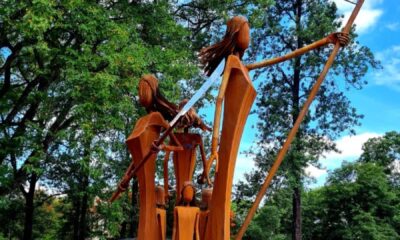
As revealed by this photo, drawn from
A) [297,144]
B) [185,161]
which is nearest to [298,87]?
[297,144]

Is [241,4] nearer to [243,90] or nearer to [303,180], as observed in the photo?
[303,180]

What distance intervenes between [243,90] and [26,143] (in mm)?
5973

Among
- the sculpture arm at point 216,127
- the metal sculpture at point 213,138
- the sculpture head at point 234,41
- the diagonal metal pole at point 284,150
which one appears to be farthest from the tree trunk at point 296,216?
the sculpture arm at point 216,127

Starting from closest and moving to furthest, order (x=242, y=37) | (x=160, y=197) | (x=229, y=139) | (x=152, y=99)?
(x=229, y=139), (x=242, y=37), (x=160, y=197), (x=152, y=99)

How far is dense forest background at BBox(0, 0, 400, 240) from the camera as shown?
812 cm

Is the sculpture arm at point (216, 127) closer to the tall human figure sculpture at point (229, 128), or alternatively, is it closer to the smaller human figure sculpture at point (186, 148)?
the tall human figure sculpture at point (229, 128)

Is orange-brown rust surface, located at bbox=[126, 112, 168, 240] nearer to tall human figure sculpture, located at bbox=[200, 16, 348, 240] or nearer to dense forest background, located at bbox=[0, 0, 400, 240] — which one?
tall human figure sculpture, located at bbox=[200, 16, 348, 240]

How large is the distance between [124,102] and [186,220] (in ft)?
15.8

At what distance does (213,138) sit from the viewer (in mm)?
3176

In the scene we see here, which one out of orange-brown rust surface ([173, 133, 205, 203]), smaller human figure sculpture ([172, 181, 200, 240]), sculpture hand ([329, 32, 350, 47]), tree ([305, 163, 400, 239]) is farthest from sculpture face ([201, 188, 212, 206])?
tree ([305, 163, 400, 239])

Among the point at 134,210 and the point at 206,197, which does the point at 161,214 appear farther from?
the point at 134,210

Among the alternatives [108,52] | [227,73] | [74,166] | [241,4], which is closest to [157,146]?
[227,73]

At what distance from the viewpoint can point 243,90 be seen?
3525 mm

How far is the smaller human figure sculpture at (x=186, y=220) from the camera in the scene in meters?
3.72
